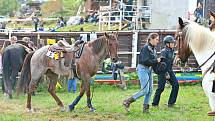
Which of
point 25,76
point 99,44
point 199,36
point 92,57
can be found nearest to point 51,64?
point 25,76

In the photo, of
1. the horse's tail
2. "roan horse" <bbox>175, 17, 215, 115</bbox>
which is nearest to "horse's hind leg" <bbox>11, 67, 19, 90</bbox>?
the horse's tail

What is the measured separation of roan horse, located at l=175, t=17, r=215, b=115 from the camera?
8438 millimetres

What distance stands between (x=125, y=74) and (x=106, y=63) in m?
1.23

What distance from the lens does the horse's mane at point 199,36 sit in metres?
8.66

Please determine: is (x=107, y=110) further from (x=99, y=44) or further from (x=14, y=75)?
(x=14, y=75)

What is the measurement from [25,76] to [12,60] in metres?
2.42

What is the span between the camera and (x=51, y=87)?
12688 mm

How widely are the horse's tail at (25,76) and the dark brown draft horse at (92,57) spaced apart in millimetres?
1583

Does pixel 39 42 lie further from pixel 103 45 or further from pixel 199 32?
pixel 199 32

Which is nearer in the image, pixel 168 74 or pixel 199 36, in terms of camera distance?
pixel 199 36

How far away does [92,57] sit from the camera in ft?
40.0

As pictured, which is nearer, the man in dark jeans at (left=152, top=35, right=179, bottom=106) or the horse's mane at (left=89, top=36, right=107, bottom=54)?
the horse's mane at (left=89, top=36, right=107, bottom=54)

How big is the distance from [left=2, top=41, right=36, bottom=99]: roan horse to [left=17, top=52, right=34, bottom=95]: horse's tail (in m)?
2.07

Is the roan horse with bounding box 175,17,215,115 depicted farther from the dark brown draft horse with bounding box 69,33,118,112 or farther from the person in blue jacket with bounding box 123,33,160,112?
the dark brown draft horse with bounding box 69,33,118,112
